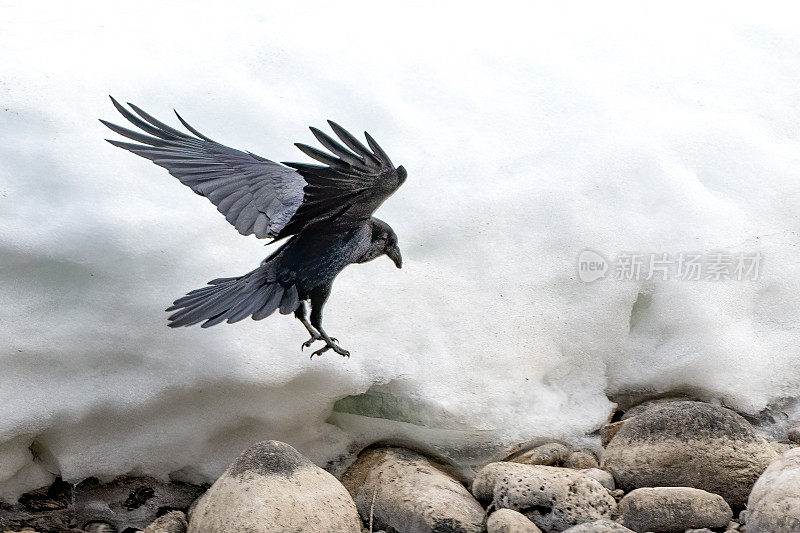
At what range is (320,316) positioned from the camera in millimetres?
2838

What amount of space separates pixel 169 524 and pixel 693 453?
1.49 metres

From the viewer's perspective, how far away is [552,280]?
354cm

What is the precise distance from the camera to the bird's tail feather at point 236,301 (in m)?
2.55

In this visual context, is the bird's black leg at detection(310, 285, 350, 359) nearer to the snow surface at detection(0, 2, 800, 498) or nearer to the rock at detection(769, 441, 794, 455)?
the snow surface at detection(0, 2, 800, 498)

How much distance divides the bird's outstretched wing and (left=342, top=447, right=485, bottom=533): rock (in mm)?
796

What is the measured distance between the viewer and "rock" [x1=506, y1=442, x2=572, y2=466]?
9.91 ft

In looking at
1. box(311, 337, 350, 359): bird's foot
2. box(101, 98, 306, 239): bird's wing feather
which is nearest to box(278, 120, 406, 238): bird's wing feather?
box(101, 98, 306, 239): bird's wing feather

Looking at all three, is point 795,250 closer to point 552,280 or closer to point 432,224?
point 552,280

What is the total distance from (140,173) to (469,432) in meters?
1.45

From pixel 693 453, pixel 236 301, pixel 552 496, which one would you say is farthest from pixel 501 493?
pixel 236 301

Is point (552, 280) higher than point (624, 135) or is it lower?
lower

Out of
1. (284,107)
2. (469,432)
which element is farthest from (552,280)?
(284,107)

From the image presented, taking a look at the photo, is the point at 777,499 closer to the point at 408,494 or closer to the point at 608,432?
the point at 608,432

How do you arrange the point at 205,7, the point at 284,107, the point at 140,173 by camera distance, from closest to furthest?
the point at 140,173 < the point at 284,107 < the point at 205,7
